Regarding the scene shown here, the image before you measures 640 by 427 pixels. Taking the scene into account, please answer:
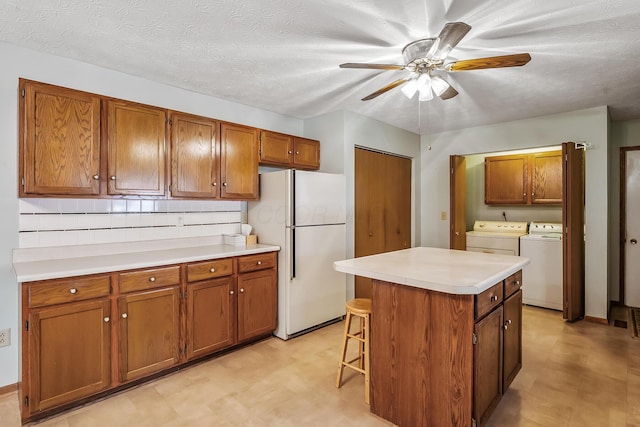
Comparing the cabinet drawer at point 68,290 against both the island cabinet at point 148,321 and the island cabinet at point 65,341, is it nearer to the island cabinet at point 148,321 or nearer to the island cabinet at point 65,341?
the island cabinet at point 65,341

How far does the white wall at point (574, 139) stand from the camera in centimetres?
367

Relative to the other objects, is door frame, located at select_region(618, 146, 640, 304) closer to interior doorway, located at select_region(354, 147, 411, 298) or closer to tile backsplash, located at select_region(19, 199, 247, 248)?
interior doorway, located at select_region(354, 147, 411, 298)

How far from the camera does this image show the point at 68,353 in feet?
6.77

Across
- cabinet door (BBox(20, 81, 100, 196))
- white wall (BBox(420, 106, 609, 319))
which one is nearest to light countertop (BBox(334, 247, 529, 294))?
cabinet door (BBox(20, 81, 100, 196))

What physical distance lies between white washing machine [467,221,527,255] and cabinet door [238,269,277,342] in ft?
10.1

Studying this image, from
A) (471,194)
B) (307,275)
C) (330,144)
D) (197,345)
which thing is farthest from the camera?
(471,194)

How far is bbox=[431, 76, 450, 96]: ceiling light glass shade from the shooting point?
2.28 m

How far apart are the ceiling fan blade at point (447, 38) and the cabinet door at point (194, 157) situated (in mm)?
1966

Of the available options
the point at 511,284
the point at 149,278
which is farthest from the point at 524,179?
the point at 149,278

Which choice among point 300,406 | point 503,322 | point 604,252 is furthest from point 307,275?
point 604,252

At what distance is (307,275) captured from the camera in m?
3.34

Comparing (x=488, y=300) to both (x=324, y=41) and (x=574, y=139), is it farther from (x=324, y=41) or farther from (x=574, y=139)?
(x=574, y=139)

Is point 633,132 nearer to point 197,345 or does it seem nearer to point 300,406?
point 300,406

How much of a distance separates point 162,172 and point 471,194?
466 centimetres
